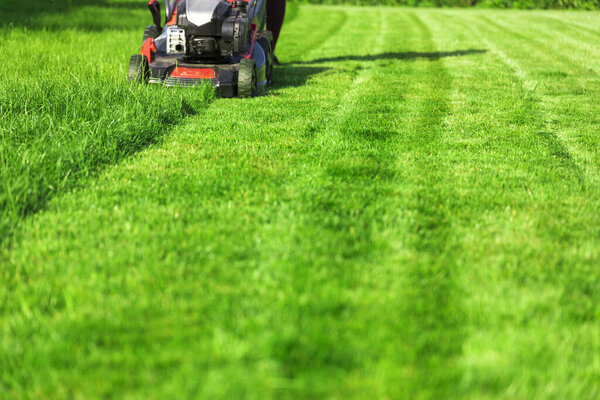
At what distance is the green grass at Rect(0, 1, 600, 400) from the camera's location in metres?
2.27

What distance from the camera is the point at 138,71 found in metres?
7.23

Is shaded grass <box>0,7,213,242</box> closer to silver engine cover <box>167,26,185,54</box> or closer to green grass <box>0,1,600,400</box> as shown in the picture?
green grass <box>0,1,600,400</box>

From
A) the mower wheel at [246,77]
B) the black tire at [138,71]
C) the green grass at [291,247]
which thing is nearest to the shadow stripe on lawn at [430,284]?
the green grass at [291,247]

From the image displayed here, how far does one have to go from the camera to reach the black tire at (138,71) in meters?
7.20

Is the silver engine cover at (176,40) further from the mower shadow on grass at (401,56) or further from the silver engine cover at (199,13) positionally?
the mower shadow on grass at (401,56)

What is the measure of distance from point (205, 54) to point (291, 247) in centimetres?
485

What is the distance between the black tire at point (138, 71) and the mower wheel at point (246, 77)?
118 centimetres

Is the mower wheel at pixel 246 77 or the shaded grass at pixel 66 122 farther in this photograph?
the mower wheel at pixel 246 77

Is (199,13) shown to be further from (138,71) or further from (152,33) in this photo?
(152,33)

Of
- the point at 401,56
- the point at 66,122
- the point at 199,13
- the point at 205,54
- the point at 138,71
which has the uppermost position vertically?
the point at 199,13

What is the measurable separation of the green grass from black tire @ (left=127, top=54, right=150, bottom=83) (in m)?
0.53

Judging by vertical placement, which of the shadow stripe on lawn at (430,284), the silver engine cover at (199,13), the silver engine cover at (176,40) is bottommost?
the shadow stripe on lawn at (430,284)

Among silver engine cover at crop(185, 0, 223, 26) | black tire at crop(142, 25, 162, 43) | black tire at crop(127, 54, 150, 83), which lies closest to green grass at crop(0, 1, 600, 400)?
black tire at crop(127, 54, 150, 83)

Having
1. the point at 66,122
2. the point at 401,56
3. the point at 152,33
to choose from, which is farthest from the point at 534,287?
the point at 401,56
